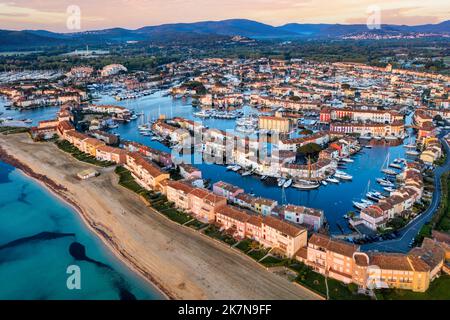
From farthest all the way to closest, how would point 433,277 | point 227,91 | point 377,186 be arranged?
point 227,91 < point 377,186 < point 433,277

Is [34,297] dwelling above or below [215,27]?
below

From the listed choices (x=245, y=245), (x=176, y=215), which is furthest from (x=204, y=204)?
(x=245, y=245)

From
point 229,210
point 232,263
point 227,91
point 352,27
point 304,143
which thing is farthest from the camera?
point 352,27

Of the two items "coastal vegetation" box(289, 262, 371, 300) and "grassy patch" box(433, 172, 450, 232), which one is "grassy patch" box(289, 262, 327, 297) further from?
"grassy patch" box(433, 172, 450, 232)

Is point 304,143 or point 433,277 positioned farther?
point 304,143

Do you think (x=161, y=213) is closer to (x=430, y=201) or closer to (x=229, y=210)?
(x=229, y=210)

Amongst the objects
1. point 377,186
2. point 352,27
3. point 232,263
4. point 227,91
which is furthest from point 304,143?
point 352,27

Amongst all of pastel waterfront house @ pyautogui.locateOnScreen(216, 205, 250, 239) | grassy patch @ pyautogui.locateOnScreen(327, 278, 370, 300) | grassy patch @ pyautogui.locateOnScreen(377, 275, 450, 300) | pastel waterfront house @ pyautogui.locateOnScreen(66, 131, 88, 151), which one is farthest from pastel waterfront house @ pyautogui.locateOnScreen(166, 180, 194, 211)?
pastel waterfront house @ pyautogui.locateOnScreen(66, 131, 88, 151)

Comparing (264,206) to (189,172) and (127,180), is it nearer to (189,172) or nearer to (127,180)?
(189,172)

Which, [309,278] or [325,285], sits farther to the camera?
[309,278]
